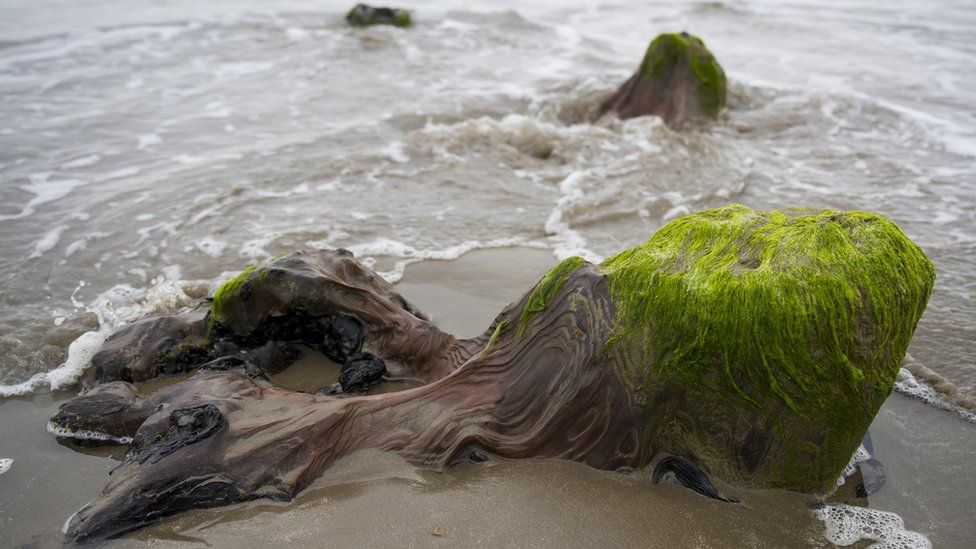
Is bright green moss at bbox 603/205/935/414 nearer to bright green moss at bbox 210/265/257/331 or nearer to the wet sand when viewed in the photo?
the wet sand

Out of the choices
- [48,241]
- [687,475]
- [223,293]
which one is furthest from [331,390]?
[48,241]

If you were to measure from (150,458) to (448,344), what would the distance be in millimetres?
1461

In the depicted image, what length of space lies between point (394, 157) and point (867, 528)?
5537mm

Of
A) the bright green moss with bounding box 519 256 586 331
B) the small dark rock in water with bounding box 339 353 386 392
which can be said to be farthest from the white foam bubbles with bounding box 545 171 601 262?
the small dark rock in water with bounding box 339 353 386 392

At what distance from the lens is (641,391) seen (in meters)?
2.70

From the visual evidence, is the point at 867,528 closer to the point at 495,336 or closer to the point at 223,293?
the point at 495,336

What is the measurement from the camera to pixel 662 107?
328 inches

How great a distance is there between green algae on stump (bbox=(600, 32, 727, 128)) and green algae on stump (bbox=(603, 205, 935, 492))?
587cm

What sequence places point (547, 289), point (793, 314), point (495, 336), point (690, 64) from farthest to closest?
point (690, 64), point (495, 336), point (547, 289), point (793, 314)

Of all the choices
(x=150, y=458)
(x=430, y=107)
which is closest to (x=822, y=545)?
(x=150, y=458)

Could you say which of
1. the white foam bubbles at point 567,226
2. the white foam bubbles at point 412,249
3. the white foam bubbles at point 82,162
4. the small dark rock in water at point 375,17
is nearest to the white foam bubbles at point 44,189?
the white foam bubbles at point 82,162

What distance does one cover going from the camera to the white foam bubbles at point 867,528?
259cm

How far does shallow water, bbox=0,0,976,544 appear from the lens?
4918mm

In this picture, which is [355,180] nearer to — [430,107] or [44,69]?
[430,107]
